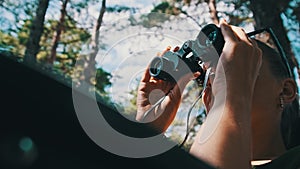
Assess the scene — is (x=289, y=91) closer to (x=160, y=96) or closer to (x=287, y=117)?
(x=287, y=117)

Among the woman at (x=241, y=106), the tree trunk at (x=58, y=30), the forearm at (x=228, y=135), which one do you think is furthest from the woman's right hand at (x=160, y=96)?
the tree trunk at (x=58, y=30)

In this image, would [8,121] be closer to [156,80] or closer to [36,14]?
[156,80]

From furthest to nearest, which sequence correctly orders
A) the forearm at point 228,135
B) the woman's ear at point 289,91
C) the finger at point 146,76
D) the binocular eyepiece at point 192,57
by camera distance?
the finger at point 146,76 < the woman's ear at point 289,91 < the binocular eyepiece at point 192,57 < the forearm at point 228,135

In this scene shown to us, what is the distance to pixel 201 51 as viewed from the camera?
122 cm

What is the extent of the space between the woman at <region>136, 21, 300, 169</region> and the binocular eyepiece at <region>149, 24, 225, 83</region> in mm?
29

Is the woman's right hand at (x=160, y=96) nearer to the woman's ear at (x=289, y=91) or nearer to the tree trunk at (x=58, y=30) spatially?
the woman's ear at (x=289, y=91)

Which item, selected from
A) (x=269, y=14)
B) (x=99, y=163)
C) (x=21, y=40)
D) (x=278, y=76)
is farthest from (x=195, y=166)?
(x=21, y=40)

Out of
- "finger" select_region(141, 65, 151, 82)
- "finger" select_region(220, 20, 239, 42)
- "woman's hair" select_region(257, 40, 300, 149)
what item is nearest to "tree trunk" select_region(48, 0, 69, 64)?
"finger" select_region(141, 65, 151, 82)

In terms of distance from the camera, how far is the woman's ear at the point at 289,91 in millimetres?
1312

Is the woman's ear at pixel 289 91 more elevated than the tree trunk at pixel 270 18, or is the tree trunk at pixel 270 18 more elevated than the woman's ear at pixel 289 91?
the tree trunk at pixel 270 18

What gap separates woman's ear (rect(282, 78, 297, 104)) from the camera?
1312mm

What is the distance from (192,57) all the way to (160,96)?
1.12 feet

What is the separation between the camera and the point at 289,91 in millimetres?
1315

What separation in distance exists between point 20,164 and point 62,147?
0.11ft
